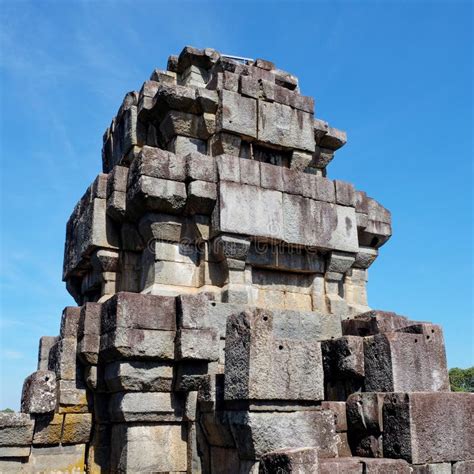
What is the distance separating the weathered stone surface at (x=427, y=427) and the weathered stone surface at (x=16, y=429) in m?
4.54

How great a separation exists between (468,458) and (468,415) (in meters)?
0.45

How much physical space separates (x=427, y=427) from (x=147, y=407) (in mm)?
3329

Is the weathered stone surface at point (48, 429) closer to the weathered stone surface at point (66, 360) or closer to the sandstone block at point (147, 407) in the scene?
the weathered stone surface at point (66, 360)

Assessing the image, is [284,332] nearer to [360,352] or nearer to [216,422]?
[360,352]

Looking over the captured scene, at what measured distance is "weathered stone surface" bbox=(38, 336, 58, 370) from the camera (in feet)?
33.9

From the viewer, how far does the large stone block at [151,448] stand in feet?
23.4

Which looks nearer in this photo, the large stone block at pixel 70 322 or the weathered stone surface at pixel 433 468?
the weathered stone surface at pixel 433 468

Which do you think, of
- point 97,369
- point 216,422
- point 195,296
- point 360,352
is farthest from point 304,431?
point 97,369

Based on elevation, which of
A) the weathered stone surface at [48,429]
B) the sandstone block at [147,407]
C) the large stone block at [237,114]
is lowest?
the weathered stone surface at [48,429]

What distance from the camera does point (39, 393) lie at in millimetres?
7695

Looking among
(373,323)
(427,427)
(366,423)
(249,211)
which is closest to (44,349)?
(249,211)

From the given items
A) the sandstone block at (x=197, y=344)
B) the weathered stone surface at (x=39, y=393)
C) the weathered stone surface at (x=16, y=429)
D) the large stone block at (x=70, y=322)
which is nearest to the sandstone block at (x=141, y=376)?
the sandstone block at (x=197, y=344)

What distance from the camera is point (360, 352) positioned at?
704 cm

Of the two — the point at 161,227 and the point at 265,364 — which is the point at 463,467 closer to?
the point at 265,364
